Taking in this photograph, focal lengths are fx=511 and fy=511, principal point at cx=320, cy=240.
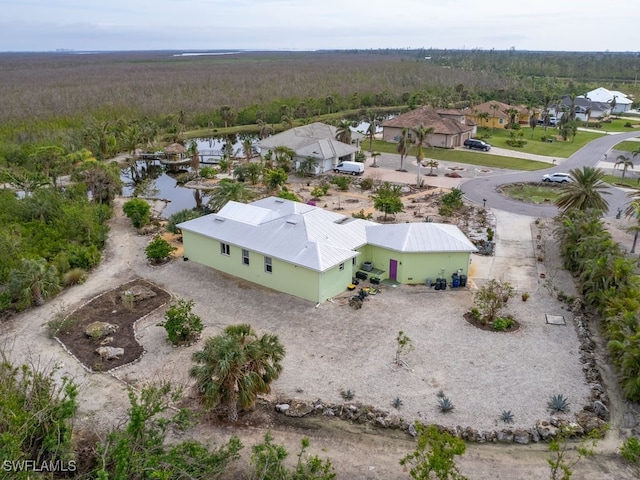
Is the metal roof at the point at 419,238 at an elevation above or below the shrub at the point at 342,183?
above

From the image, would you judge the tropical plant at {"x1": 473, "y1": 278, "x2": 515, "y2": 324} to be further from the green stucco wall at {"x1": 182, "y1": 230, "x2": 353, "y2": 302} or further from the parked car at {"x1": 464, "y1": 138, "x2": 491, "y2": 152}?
the parked car at {"x1": 464, "y1": 138, "x2": 491, "y2": 152}

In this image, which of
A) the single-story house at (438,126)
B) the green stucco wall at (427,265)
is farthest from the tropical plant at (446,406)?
the single-story house at (438,126)

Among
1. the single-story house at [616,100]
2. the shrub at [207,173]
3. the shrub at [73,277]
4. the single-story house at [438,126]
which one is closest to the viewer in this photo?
the shrub at [73,277]

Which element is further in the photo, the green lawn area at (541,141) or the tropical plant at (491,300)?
the green lawn area at (541,141)

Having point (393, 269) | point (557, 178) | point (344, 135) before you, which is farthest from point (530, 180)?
point (393, 269)

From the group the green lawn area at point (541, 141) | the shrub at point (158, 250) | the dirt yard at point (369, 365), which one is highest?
the shrub at point (158, 250)

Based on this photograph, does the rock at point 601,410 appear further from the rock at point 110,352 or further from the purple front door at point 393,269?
the rock at point 110,352
